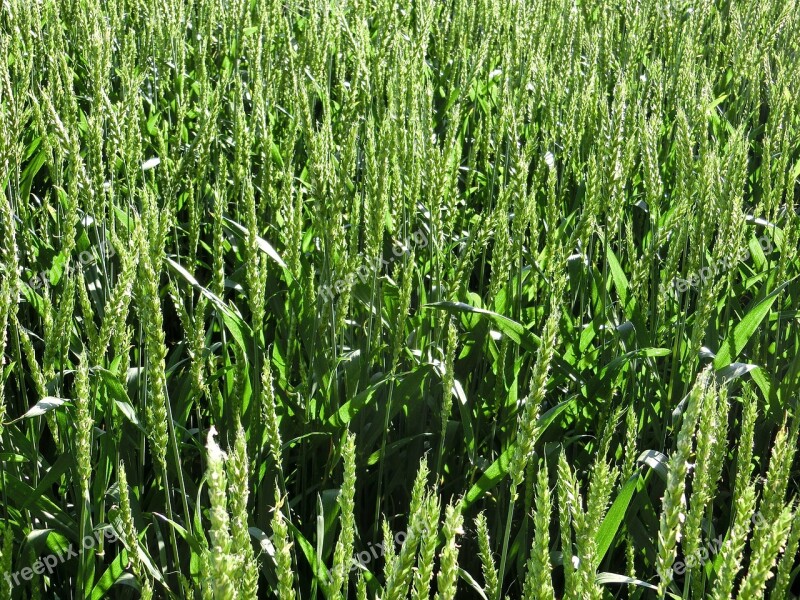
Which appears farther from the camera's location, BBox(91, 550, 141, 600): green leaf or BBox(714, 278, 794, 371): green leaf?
BBox(714, 278, 794, 371): green leaf

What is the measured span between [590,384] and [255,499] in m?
0.87

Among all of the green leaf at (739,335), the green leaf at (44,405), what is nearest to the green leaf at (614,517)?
the green leaf at (739,335)

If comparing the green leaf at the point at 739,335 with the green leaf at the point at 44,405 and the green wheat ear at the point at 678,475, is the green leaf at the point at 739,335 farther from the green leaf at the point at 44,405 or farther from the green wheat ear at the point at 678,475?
the green leaf at the point at 44,405

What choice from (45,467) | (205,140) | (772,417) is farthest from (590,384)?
(45,467)

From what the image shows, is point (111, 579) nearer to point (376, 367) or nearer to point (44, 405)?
point (44, 405)

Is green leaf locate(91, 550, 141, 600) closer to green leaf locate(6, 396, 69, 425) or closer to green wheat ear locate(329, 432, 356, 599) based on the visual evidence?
green leaf locate(6, 396, 69, 425)

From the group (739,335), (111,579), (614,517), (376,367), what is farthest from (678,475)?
(376,367)

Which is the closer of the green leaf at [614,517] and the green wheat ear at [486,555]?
the green wheat ear at [486,555]

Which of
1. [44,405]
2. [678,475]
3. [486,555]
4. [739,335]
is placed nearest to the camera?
[678,475]

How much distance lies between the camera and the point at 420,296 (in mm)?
2498

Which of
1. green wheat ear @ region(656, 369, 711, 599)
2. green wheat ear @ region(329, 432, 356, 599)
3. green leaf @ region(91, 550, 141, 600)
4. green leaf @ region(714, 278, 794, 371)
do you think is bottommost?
green leaf @ region(91, 550, 141, 600)

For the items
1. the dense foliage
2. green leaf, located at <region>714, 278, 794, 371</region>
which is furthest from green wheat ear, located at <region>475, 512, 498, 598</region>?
green leaf, located at <region>714, 278, 794, 371</region>

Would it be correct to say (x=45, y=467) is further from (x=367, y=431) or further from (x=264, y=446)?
(x=367, y=431)

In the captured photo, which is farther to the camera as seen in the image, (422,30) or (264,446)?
(422,30)
